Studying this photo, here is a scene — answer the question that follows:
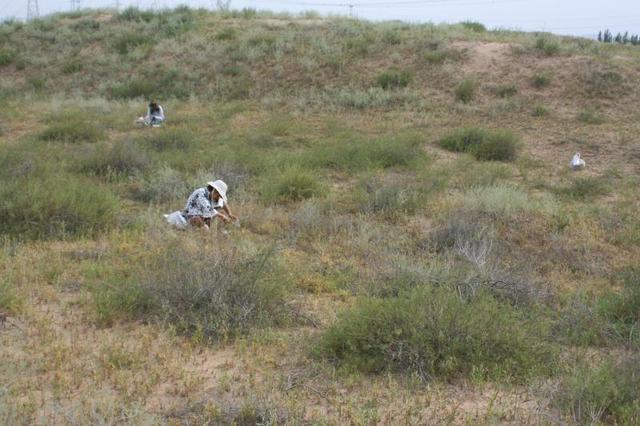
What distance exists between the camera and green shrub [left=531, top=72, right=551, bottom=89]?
18.4m

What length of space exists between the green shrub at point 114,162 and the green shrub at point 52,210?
281cm

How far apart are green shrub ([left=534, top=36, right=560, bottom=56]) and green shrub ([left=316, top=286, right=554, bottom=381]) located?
56.7 ft

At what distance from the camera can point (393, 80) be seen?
19812 millimetres

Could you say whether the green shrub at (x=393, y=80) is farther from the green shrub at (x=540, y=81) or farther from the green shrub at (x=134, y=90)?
the green shrub at (x=134, y=90)

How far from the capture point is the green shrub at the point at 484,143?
13234 millimetres

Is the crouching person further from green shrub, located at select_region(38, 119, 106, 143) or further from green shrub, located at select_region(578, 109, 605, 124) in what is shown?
green shrub, located at select_region(578, 109, 605, 124)

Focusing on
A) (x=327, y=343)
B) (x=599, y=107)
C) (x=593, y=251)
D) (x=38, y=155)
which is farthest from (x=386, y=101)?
(x=327, y=343)

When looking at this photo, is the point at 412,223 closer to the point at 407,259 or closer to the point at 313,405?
the point at 407,259

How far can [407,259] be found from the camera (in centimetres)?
690

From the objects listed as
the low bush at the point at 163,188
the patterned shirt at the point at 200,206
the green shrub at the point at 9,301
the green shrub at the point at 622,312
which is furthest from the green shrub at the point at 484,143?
the green shrub at the point at 9,301

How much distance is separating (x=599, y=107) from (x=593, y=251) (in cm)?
1074

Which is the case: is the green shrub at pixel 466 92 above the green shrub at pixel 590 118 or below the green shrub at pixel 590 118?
above

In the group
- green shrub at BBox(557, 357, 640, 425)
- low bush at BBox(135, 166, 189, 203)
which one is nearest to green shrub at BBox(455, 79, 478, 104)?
low bush at BBox(135, 166, 189, 203)

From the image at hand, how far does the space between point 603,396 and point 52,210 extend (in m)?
6.35
